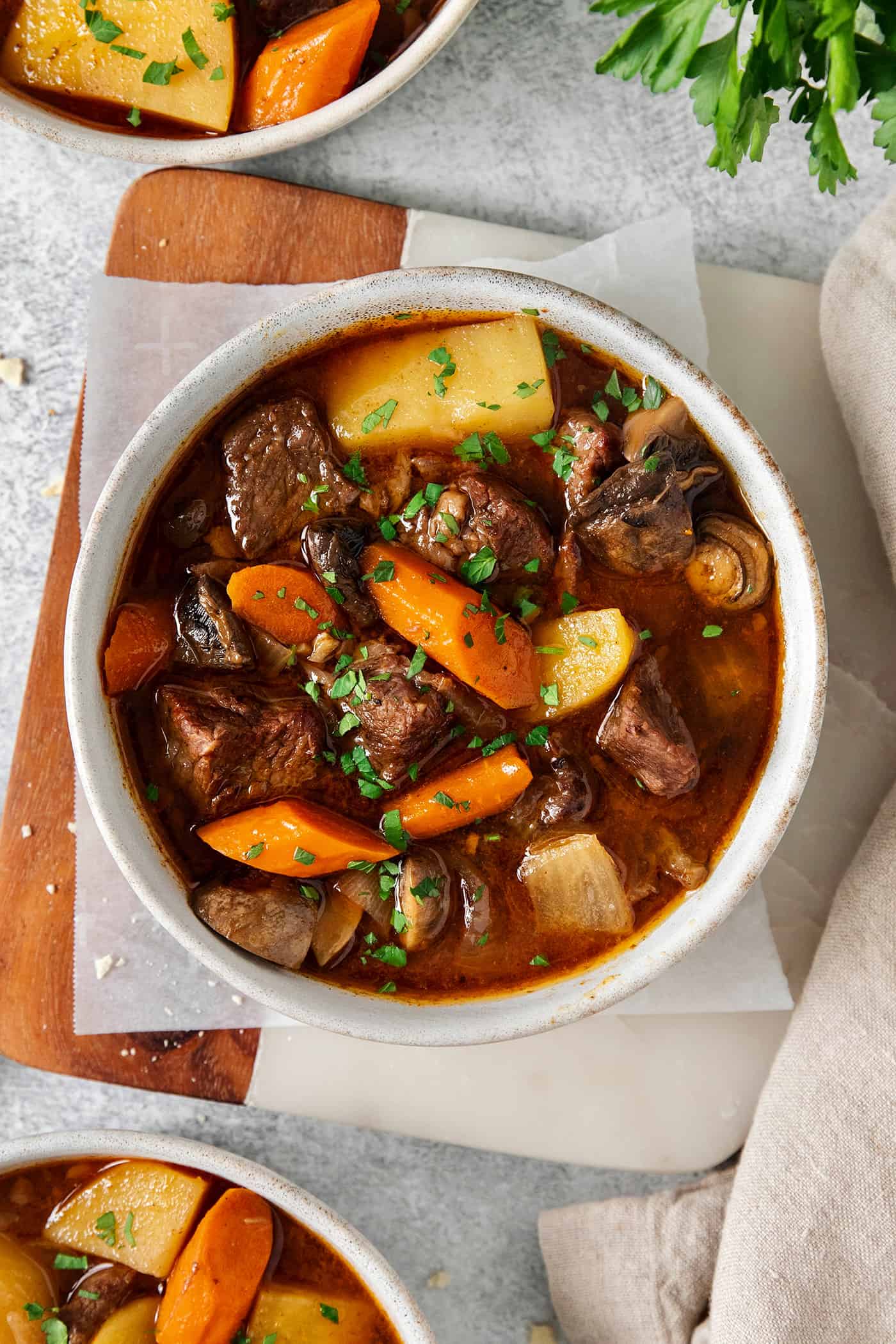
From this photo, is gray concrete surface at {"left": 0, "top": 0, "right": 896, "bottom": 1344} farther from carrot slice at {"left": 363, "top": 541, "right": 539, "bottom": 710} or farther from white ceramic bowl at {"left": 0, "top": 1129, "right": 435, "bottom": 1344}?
carrot slice at {"left": 363, "top": 541, "right": 539, "bottom": 710}

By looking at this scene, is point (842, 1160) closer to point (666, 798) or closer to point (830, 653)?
point (666, 798)

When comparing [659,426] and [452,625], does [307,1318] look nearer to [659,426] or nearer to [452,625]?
[452,625]

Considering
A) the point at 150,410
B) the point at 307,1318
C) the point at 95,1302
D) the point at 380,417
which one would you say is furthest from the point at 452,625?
the point at 95,1302

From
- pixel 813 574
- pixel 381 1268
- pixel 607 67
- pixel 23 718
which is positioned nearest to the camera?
pixel 607 67

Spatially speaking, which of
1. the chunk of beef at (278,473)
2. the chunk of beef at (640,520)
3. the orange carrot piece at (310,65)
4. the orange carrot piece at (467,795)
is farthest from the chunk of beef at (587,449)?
the orange carrot piece at (310,65)

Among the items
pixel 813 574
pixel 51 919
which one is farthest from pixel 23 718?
pixel 813 574
